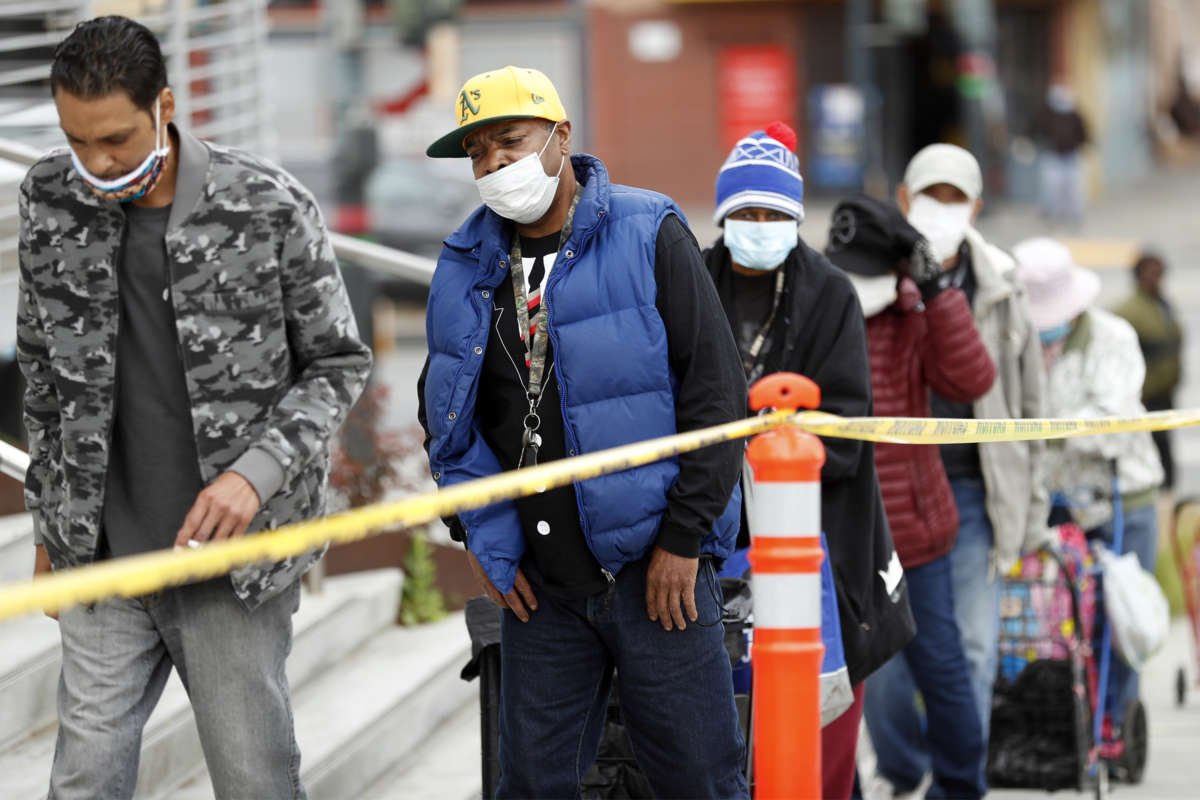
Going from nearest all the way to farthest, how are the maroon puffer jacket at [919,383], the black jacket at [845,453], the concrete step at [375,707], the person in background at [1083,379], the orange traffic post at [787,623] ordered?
the orange traffic post at [787,623]
the black jacket at [845,453]
the concrete step at [375,707]
the maroon puffer jacket at [919,383]
the person in background at [1083,379]

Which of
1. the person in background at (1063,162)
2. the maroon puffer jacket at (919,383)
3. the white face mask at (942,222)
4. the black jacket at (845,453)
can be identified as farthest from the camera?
the person in background at (1063,162)

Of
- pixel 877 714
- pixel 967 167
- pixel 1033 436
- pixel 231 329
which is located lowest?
pixel 877 714

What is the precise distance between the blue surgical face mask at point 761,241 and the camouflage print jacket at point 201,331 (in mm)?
1288

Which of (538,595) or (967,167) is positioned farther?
(967,167)

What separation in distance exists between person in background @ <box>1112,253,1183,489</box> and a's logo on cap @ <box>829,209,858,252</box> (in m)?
5.32

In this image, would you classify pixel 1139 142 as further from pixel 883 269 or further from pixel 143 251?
pixel 143 251

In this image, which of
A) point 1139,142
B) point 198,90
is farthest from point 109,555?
point 1139,142

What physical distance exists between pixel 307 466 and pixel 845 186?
2765 cm

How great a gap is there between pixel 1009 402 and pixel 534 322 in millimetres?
2494

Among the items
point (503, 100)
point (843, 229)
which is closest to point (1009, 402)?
point (843, 229)

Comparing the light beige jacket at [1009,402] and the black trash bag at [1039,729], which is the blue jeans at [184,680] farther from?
the black trash bag at [1039,729]

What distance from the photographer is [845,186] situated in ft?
100

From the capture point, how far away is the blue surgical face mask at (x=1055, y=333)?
20.3 ft

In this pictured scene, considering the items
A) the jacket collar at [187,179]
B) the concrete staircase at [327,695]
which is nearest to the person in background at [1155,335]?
the concrete staircase at [327,695]
